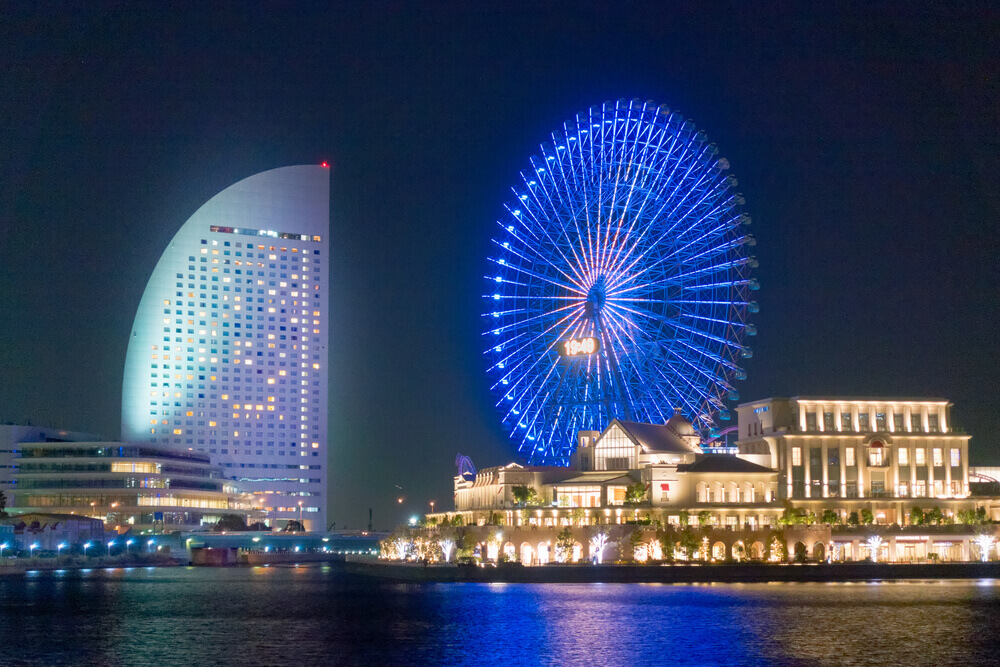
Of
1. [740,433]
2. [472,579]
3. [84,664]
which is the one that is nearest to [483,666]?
[84,664]

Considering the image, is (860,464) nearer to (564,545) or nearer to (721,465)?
(721,465)

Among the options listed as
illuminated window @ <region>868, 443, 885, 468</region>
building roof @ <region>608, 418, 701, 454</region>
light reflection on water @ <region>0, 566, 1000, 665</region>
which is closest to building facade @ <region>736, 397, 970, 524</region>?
illuminated window @ <region>868, 443, 885, 468</region>

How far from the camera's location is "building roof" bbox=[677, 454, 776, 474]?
115438 millimetres

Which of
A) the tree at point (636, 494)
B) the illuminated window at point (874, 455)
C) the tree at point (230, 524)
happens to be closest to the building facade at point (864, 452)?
the illuminated window at point (874, 455)

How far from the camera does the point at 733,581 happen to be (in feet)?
346

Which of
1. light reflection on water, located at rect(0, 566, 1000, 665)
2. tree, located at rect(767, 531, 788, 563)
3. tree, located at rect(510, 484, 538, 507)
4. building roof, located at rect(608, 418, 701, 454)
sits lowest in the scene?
light reflection on water, located at rect(0, 566, 1000, 665)

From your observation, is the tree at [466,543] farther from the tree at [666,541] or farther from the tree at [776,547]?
the tree at [776,547]

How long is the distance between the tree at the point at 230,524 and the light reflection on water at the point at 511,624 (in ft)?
264

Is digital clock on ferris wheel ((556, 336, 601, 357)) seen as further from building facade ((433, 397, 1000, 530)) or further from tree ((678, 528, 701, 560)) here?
tree ((678, 528, 701, 560))

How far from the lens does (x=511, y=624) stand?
230 feet

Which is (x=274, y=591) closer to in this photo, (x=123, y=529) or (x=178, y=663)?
(x=178, y=663)

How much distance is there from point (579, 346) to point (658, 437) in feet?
63.2

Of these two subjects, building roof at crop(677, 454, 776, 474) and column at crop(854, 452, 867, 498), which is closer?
building roof at crop(677, 454, 776, 474)

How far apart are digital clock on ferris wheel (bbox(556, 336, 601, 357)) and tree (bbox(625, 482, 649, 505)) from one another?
15196 mm
